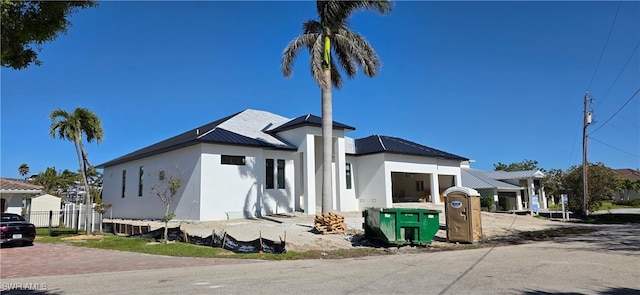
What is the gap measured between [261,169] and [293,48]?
794cm

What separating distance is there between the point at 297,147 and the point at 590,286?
67.3ft

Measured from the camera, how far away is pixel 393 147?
3102 cm

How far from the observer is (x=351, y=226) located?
20.3m

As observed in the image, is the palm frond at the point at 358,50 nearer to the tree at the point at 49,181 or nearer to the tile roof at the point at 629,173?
the tree at the point at 49,181

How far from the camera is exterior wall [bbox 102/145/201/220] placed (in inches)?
926

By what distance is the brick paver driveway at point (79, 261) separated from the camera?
1134 cm

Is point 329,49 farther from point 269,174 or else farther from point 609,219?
point 609,219

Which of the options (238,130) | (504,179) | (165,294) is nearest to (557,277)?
(165,294)

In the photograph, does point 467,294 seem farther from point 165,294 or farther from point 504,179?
point 504,179

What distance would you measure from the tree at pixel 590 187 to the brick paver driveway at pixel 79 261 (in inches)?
1280

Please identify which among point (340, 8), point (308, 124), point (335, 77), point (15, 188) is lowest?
point (15, 188)

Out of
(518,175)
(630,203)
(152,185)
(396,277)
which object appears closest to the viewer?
(396,277)

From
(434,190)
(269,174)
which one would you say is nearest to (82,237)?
(269,174)

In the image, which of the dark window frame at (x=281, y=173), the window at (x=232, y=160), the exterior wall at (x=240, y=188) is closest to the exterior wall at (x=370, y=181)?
the exterior wall at (x=240, y=188)
